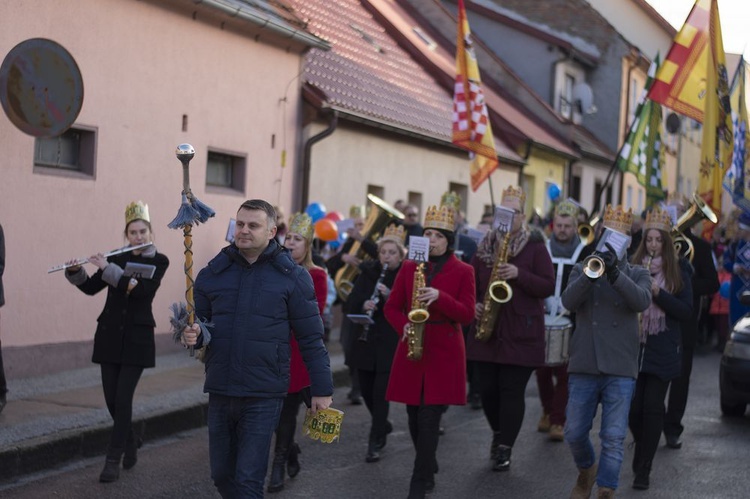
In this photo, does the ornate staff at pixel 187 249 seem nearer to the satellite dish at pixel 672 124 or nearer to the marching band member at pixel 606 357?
the marching band member at pixel 606 357

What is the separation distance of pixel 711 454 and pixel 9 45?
278 inches

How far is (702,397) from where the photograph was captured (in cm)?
1344

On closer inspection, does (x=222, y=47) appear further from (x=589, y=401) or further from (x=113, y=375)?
(x=589, y=401)

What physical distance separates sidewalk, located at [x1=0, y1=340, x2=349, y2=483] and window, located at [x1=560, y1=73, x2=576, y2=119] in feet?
78.0

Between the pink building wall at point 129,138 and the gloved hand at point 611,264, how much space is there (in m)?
6.42

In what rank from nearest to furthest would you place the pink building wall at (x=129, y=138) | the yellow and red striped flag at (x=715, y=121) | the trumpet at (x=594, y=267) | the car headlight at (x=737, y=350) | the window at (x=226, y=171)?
1. the trumpet at (x=594, y=267)
2. the car headlight at (x=737, y=350)
3. the pink building wall at (x=129, y=138)
4. the yellow and red striped flag at (x=715, y=121)
5. the window at (x=226, y=171)

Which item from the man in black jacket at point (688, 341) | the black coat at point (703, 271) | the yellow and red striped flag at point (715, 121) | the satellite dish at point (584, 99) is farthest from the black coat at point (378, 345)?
the satellite dish at point (584, 99)

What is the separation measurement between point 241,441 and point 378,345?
3.64m

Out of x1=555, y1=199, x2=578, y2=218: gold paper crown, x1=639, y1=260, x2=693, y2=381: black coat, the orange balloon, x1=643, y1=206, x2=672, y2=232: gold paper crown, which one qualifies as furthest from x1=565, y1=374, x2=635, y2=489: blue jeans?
the orange balloon

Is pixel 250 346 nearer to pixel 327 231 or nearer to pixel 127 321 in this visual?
pixel 127 321

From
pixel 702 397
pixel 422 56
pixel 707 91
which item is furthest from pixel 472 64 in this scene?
pixel 422 56

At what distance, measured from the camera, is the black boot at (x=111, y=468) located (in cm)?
801

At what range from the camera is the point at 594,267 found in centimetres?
700

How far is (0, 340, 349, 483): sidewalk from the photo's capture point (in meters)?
8.43
